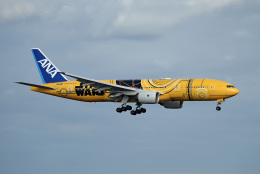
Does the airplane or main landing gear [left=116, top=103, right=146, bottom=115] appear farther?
main landing gear [left=116, top=103, right=146, bottom=115]

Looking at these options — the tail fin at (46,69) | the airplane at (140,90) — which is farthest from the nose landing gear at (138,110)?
the tail fin at (46,69)

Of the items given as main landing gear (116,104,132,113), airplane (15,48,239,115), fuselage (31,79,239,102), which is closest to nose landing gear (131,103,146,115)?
airplane (15,48,239,115)

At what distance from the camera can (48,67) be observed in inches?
3219

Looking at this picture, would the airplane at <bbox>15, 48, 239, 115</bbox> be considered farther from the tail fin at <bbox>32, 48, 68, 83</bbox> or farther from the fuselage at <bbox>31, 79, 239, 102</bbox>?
the tail fin at <bbox>32, 48, 68, 83</bbox>

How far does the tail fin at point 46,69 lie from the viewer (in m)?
80.4

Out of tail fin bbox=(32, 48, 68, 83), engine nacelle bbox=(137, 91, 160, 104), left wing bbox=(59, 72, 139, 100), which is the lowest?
engine nacelle bbox=(137, 91, 160, 104)

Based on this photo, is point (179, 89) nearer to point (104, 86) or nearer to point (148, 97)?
point (148, 97)

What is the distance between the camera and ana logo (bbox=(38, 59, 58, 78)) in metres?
80.9

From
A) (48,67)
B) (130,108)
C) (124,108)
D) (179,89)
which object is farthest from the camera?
(48,67)

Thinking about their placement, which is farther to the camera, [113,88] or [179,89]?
[113,88]

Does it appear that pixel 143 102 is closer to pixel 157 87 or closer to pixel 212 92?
pixel 157 87

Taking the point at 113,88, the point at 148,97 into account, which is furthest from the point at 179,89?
the point at 113,88

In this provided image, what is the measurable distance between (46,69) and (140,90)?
18.7 metres

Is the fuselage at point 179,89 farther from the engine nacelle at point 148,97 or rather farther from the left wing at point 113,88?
the engine nacelle at point 148,97
